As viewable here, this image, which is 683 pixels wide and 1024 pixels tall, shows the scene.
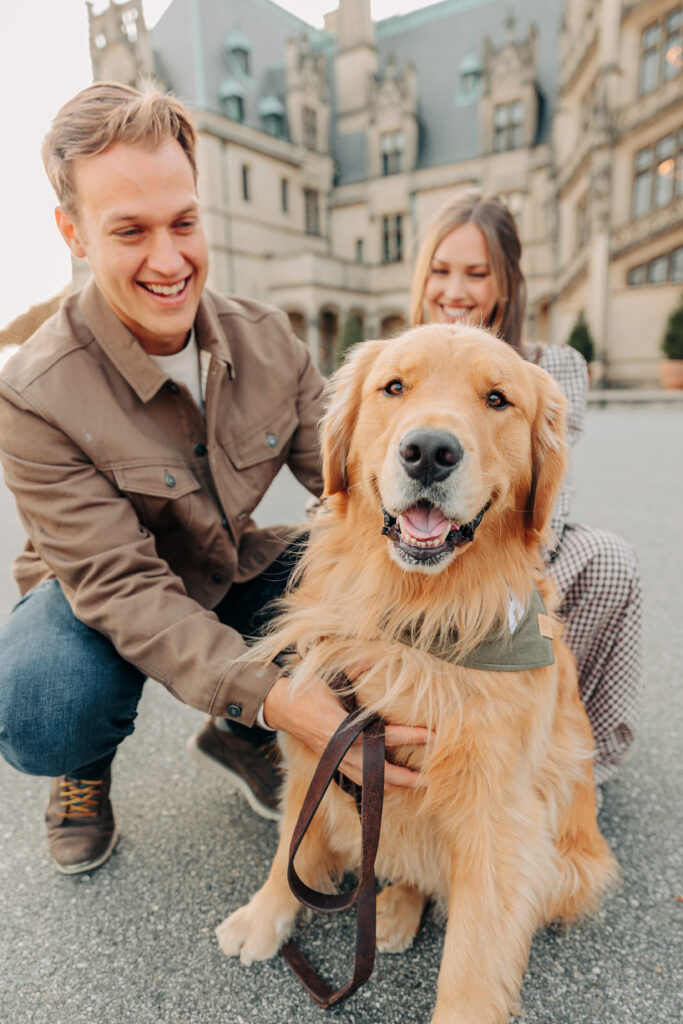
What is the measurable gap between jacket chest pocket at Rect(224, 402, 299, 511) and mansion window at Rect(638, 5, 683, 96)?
823 inches

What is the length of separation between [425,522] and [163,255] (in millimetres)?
1089

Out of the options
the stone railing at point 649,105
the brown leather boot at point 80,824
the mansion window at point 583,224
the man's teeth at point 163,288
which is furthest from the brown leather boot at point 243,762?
the mansion window at point 583,224

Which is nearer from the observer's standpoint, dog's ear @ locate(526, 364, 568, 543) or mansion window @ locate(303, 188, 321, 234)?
dog's ear @ locate(526, 364, 568, 543)

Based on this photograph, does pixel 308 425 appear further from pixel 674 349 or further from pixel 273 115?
pixel 273 115

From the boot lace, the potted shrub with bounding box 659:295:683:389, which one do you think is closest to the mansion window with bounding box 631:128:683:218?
the potted shrub with bounding box 659:295:683:389

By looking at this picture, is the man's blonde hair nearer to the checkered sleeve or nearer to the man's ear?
the man's ear

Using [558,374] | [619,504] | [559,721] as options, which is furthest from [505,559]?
[619,504]

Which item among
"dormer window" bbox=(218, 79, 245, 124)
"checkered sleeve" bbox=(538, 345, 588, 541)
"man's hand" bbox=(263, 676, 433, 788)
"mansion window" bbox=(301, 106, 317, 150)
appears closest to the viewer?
"man's hand" bbox=(263, 676, 433, 788)

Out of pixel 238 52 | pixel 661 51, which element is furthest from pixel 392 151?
pixel 661 51

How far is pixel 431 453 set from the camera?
4.32ft

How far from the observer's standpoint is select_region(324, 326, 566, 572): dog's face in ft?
4.44

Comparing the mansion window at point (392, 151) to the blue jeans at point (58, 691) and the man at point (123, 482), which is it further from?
the blue jeans at point (58, 691)

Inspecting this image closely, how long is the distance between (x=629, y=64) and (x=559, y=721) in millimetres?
22562

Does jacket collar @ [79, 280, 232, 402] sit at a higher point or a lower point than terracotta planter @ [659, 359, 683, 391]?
higher
